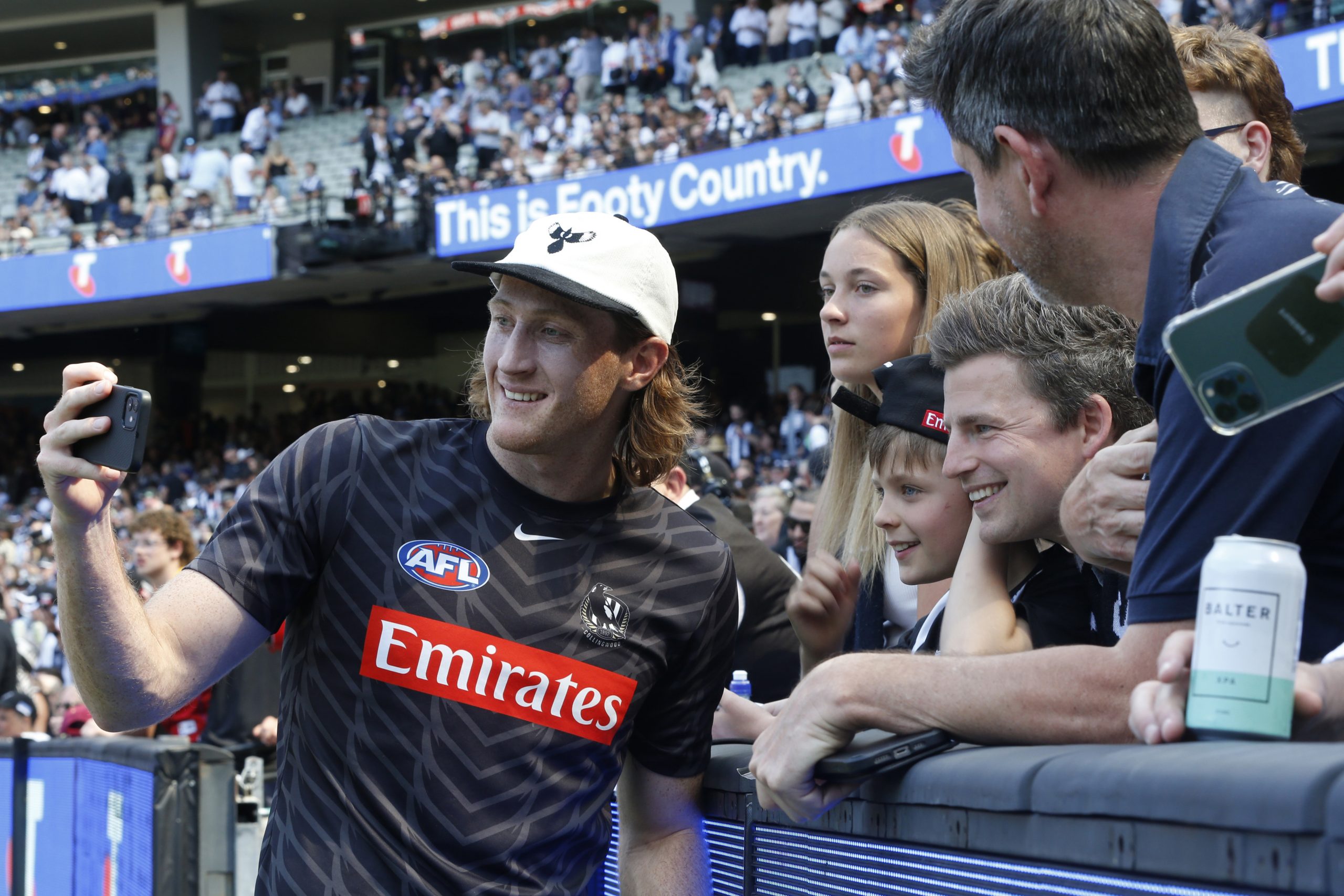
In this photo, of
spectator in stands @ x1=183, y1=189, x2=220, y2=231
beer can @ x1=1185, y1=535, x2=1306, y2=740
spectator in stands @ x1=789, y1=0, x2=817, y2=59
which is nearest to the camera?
beer can @ x1=1185, y1=535, x2=1306, y2=740

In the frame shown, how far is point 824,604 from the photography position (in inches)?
87.5

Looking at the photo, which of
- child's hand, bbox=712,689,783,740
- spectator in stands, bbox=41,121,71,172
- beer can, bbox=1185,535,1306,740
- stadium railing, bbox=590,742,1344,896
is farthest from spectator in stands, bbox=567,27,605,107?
beer can, bbox=1185,535,1306,740

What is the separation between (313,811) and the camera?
2016mm

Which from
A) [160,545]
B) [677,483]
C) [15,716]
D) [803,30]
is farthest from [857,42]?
[677,483]

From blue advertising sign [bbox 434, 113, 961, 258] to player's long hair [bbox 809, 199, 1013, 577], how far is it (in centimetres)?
939

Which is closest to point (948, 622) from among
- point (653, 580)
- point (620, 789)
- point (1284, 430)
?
point (653, 580)

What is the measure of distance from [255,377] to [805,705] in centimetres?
2617

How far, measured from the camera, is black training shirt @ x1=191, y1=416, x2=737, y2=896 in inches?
78.5

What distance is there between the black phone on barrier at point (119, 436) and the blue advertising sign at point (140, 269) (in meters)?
18.0

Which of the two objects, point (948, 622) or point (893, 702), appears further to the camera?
point (948, 622)

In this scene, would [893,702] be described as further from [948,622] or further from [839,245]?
[839,245]

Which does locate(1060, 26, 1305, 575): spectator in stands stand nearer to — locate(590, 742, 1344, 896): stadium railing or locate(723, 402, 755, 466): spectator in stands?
locate(590, 742, 1344, 896): stadium railing

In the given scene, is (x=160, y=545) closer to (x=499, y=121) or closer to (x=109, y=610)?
(x=109, y=610)

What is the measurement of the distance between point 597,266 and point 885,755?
102cm
